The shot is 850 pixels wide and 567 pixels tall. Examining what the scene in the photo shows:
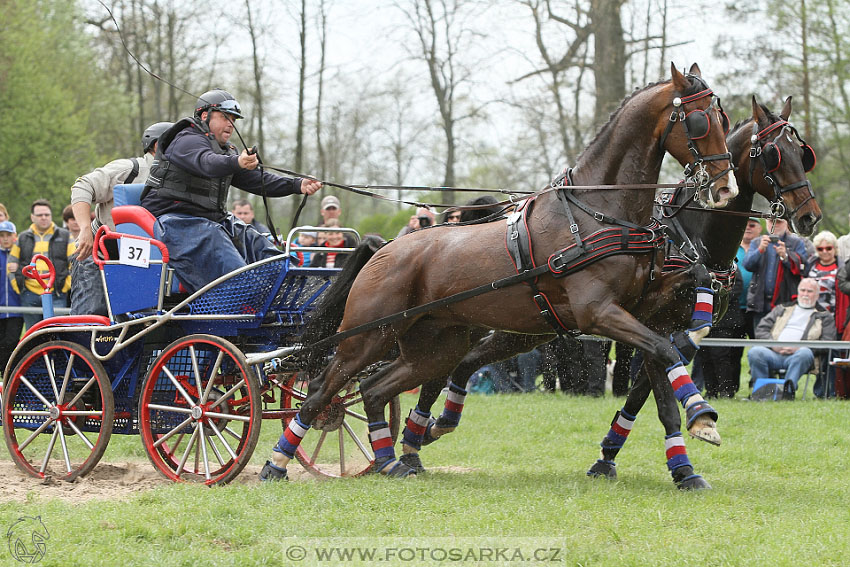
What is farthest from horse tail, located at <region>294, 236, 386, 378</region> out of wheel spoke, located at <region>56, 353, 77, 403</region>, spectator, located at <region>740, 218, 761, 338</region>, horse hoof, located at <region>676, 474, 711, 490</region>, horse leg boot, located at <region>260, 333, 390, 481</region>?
spectator, located at <region>740, 218, 761, 338</region>

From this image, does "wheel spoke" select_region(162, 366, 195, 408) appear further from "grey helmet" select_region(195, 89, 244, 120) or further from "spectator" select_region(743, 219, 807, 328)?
"spectator" select_region(743, 219, 807, 328)

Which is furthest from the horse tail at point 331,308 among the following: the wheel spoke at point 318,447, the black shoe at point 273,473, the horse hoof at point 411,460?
the horse hoof at point 411,460

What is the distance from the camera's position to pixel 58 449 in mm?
8383

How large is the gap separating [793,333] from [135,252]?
7.34 metres

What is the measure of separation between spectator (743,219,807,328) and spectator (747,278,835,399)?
0.20 metres

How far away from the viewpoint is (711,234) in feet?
21.8

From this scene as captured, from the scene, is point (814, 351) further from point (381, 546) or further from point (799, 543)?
point (381, 546)

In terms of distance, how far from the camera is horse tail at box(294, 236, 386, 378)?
6.48 meters

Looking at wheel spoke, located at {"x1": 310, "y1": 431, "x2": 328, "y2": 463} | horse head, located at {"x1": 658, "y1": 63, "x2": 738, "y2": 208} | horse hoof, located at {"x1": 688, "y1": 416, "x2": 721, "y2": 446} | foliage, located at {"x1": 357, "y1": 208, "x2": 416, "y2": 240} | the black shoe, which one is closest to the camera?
horse hoof, located at {"x1": 688, "y1": 416, "x2": 721, "y2": 446}

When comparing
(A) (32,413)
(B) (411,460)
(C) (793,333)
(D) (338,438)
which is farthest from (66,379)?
(C) (793,333)

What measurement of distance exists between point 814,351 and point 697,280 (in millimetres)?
5478

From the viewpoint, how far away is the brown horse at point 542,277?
5.55m

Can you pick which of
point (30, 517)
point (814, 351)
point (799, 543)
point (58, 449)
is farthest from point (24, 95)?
point (799, 543)

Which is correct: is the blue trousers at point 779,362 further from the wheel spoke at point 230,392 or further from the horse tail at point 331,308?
the wheel spoke at point 230,392
